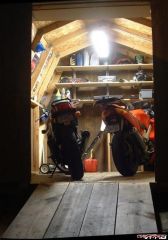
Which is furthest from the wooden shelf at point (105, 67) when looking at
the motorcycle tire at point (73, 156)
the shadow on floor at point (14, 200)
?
the shadow on floor at point (14, 200)

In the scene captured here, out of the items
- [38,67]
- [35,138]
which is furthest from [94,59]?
[35,138]

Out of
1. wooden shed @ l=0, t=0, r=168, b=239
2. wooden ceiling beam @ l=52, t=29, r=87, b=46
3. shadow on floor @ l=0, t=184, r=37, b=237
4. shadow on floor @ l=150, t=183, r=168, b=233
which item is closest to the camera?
wooden shed @ l=0, t=0, r=168, b=239

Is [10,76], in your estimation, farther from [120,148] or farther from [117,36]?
[117,36]

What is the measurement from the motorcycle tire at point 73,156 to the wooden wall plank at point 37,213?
59cm

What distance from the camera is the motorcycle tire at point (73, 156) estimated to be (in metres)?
3.63

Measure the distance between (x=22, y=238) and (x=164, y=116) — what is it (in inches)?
64.5

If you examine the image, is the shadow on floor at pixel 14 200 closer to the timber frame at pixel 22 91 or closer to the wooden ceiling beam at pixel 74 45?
the timber frame at pixel 22 91

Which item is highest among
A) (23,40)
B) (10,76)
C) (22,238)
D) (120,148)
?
(23,40)

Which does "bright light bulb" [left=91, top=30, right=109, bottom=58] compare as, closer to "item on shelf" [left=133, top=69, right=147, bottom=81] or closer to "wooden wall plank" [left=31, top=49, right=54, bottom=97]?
"item on shelf" [left=133, top=69, right=147, bottom=81]

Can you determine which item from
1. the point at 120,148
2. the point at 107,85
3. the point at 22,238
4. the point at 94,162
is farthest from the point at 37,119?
the point at 22,238

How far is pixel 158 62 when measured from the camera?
3.12 m

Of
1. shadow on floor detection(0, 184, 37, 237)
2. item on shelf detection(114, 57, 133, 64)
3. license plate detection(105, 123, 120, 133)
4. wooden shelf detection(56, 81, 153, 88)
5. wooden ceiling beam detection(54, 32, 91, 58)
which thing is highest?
wooden ceiling beam detection(54, 32, 91, 58)

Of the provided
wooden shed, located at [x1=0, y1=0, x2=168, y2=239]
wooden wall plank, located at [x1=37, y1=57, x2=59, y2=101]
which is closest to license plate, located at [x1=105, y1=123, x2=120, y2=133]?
wooden shed, located at [x1=0, y1=0, x2=168, y2=239]

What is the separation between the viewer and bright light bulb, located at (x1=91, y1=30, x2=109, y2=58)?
589 centimetres
